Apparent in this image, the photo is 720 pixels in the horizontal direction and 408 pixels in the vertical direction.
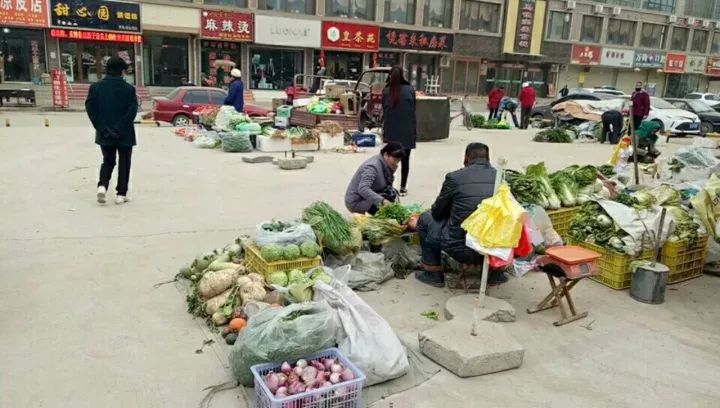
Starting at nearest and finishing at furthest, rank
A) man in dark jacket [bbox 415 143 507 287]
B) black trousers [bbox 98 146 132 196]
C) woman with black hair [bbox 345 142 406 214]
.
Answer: man in dark jacket [bbox 415 143 507 287], woman with black hair [bbox 345 142 406 214], black trousers [bbox 98 146 132 196]

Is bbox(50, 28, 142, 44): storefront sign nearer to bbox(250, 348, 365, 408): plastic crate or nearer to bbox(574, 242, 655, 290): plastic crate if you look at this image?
bbox(574, 242, 655, 290): plastic crate

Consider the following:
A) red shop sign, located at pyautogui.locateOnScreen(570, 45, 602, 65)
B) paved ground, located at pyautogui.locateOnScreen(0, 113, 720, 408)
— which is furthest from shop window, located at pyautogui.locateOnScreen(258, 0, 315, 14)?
paved ground, located at pyautogui.locateOnScreen(0, 113, 720, 408)

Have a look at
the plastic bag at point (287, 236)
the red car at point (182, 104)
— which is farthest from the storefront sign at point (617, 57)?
the plastic bag at point (287, 236)

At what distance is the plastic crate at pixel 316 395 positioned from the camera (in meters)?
3.03

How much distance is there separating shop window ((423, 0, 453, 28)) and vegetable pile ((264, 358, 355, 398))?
1410 inches

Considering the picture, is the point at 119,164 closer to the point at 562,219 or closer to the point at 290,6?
the point at 562,219

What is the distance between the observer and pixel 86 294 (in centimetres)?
475

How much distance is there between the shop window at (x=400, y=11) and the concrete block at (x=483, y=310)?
32547mm

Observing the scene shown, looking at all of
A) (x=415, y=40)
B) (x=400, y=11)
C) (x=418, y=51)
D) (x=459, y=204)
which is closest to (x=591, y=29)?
(x=418, y=51)

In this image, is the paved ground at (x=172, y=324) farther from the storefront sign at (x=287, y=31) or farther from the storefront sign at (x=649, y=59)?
the storefront sign at (x=649, y=59)

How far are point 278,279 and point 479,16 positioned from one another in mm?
38201

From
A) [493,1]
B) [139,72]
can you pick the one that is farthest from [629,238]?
[493,1]

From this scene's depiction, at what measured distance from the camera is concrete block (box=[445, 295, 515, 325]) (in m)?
4.52

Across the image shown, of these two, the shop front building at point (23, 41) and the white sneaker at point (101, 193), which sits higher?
the shop front building at point (23, 41)
